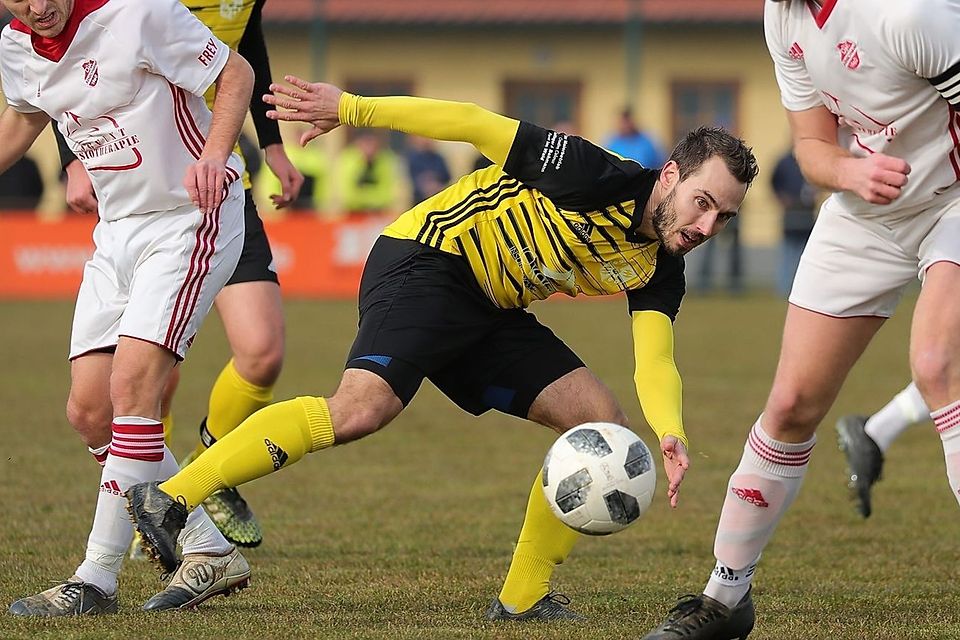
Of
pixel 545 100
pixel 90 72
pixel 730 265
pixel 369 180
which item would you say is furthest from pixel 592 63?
pixel 90 72

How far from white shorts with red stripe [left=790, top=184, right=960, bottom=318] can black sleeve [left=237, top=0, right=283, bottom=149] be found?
2770 mm

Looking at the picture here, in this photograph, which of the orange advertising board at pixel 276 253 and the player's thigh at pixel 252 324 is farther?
the orange advertising board at pixel 276 253

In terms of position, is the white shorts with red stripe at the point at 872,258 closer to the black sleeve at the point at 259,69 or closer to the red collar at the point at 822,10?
the red collar at the point at 822,10

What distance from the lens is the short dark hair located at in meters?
5.16

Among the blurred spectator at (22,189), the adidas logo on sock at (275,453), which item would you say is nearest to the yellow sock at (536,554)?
the adidas logo on sock at (275,453)

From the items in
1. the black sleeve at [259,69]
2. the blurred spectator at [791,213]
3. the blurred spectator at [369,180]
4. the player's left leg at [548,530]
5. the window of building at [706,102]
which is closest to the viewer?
the player's left leg at [548,530]

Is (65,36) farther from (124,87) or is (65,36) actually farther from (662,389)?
(662,389)

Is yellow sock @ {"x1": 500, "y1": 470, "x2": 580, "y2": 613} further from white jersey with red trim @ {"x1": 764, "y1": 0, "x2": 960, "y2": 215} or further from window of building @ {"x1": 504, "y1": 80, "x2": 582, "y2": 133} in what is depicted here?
window of building @ {"x1": 504, "y1": 80, "x2": 582, "y2": 133}

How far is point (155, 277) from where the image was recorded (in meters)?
5.34

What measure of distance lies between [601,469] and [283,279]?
16.5 metres

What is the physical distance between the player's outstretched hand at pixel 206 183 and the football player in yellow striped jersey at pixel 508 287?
0.28 meters

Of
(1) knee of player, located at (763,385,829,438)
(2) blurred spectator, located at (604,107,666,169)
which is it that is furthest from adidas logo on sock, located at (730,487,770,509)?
(2) blurred spectator, located at (604,107,666,169)

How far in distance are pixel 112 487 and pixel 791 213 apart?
57.2ft

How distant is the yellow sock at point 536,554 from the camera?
551cm
